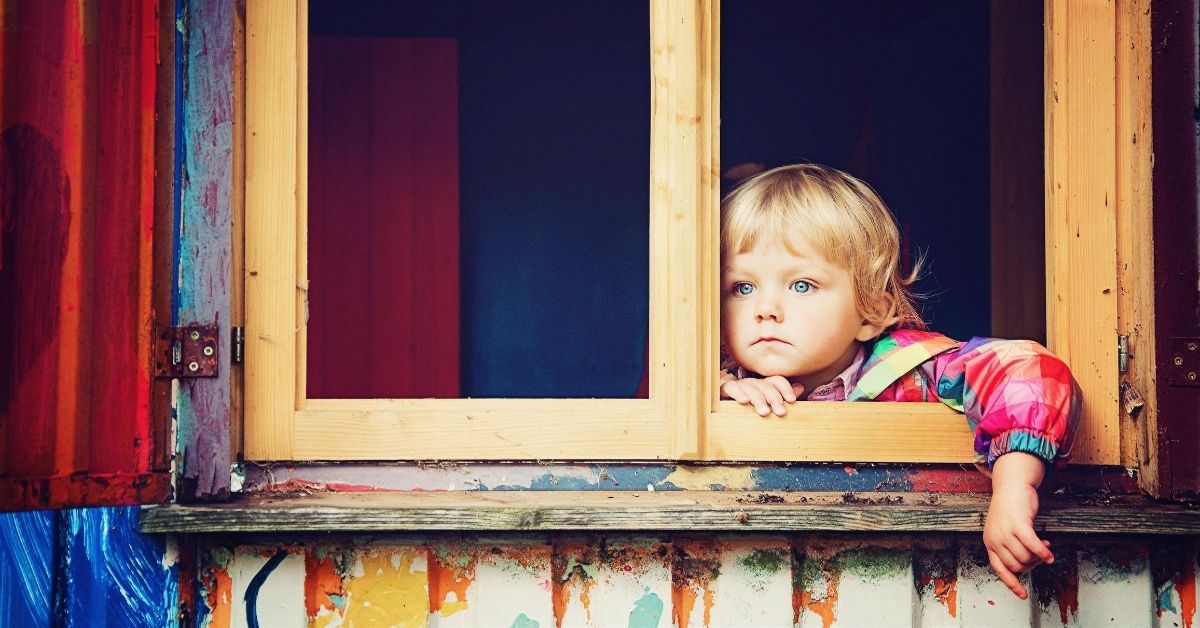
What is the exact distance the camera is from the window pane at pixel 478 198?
12.8 ft

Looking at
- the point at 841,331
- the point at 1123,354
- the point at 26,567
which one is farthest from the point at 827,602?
the point at 26,567

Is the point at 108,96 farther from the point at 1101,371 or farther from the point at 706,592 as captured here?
the point at 1101,371

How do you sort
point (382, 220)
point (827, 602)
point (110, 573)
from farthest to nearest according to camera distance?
point (382, 220)
point (827, 602)
point (110, 573)

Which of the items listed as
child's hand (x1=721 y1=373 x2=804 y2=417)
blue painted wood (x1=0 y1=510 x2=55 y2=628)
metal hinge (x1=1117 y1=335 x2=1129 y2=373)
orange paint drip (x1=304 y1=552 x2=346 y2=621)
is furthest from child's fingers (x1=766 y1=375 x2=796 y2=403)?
blue painted wood (x1=0 y1=510 x2=55 y2=628)

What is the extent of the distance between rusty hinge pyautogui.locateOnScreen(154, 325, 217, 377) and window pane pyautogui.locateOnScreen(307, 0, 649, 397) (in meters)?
2.08

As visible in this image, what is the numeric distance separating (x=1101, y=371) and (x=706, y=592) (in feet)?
2.85

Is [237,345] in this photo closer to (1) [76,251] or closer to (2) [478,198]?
(1) [76,251]

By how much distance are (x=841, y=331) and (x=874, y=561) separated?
540 mm

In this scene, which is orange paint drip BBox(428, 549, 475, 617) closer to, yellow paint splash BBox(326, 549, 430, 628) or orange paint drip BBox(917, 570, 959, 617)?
yellow paint splash BBox(326, 549, 430, 628)

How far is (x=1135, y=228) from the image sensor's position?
5.98ft

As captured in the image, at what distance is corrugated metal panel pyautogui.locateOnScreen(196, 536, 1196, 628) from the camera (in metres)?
1.71

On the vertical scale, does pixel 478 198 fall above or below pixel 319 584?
above

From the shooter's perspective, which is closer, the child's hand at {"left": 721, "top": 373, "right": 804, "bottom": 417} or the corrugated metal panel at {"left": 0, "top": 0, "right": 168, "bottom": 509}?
the corrugated metal panel at {"left": 0, "top": 0, "right": 168, "bottom": 509}

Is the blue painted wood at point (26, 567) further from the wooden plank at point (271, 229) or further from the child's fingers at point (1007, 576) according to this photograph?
the child's fingers at point (1007, 576)
